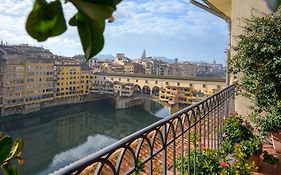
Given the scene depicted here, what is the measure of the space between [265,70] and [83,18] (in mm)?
3377

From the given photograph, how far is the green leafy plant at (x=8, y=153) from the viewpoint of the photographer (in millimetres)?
210

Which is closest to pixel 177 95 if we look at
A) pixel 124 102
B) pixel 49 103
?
pixel 124 102

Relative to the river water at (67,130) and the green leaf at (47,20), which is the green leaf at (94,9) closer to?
the green leaf at (47,20)

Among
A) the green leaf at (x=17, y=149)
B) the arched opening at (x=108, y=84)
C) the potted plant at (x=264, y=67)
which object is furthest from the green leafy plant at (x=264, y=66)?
the arched opening at (x=108, y=84)

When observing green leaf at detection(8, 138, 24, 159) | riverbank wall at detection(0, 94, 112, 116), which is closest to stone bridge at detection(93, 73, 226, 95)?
riverbank wall at detection(0, 94, 112, 116)

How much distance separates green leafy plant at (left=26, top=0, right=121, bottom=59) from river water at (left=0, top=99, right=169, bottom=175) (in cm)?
1850

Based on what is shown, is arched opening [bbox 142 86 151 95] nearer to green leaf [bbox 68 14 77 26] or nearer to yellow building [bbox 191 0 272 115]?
yellow building [bbox 191 0 272 115]

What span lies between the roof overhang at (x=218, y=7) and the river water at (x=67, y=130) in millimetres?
15117

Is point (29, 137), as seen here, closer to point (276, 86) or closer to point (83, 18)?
point (276, 86)

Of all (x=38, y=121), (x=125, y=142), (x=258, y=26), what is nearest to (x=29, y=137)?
(x=38, y=121)

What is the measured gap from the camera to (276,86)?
3.17 m

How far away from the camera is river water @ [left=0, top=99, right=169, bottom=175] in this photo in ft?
67.0

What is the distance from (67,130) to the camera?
2661 centimetres

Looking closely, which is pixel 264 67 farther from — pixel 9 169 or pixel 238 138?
pixel 9 169
